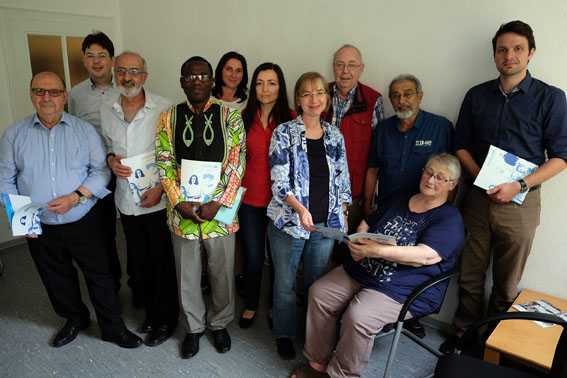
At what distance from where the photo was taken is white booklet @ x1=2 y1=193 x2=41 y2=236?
213 cm

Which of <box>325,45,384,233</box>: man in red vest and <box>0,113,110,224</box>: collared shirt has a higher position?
<box>325,45,384,233</box>: man in red vest

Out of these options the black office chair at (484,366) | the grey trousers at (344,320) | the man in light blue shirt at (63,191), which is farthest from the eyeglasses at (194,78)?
the black office chair at (484,366)

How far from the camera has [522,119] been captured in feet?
7.11

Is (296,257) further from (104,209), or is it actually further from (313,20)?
(313,20)

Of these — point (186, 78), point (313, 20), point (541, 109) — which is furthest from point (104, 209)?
point (541, 109)

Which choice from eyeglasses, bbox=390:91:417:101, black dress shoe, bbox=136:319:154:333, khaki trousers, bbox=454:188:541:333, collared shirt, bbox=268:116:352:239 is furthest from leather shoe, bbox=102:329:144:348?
eyeglasses, bbox=390:91:417:101

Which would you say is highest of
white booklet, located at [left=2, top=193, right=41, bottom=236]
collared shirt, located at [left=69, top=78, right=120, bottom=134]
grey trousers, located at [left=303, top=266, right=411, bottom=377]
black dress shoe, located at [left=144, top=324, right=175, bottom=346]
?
collared shirt, located at [left=69, top=78, right=120, bottom=134]

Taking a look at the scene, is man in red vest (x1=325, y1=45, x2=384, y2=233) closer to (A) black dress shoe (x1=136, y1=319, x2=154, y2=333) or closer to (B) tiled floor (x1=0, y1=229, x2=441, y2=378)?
(B) tiled floor (x1=0, y1=229, x2=441, y2=378)

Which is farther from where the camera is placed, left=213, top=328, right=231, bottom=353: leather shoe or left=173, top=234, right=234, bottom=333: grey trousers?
left=213, top=328, right=231, bottom=353: leather shoe

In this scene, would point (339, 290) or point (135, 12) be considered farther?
point (135, 12)

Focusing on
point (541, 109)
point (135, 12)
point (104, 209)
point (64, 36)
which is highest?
point (135, 12)

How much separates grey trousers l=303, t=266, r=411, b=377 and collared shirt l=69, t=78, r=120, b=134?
5.94ft

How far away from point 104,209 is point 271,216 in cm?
118

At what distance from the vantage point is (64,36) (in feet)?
12.8
